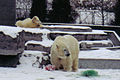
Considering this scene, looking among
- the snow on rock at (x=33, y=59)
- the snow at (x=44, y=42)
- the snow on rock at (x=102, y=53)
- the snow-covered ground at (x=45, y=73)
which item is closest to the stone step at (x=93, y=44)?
the snow on rock at (x=102, y=53)

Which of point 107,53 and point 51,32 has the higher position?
point 51,32

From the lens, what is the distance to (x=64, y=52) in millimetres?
5551

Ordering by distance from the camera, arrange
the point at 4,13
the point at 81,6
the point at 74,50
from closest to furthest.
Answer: the point at 74,50
the point at 4,13
the point at 81,6

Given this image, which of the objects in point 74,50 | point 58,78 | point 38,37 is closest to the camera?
point 58,78

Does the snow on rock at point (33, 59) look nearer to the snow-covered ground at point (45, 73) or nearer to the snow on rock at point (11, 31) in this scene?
the snow-covered ground at point (45, 73)

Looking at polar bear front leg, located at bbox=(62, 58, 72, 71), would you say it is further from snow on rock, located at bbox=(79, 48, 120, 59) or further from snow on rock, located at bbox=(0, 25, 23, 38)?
snow on rock, located at bbox=(79, 48, 120, 59)

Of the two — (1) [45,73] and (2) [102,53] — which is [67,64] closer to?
(1) [45,73]

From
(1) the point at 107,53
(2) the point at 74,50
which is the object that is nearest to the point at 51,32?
(1) the point at 107,53

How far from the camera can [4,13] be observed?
1370 centimetres

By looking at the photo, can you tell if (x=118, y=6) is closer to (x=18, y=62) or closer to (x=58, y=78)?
(x=18, y=62)

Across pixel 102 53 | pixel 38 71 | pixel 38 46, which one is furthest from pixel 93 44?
pixel 38 71

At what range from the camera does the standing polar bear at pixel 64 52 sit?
5566 mm

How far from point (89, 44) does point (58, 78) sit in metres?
7.59

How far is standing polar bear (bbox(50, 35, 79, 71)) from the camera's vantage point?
18.3ft
